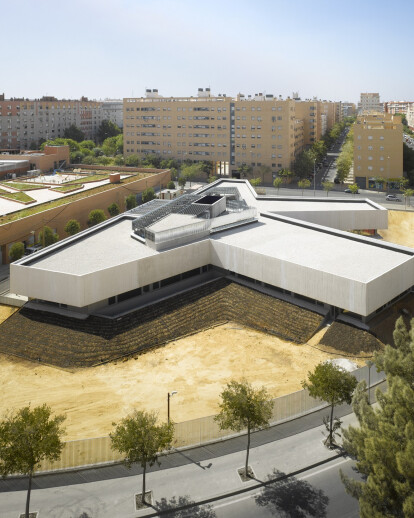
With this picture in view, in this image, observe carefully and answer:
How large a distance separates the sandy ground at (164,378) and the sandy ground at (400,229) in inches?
1261

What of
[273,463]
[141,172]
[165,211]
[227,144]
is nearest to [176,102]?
[227,144]

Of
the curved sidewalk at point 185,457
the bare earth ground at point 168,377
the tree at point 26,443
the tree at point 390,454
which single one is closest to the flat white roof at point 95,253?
the bare earth ground at point 168,377

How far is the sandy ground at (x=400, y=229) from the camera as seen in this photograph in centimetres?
5874

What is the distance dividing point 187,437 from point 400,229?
50.1m

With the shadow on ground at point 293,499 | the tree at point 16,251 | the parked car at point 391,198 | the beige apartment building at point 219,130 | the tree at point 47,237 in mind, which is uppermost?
the beige apartment building at point 219,130

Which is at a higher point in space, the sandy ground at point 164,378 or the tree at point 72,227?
the tree at point 72,227

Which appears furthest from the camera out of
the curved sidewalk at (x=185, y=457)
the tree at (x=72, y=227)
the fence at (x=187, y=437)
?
the tree at (x=72, y=227)

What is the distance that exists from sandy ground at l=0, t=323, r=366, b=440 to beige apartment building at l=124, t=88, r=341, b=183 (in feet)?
223

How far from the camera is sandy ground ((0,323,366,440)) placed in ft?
81.9

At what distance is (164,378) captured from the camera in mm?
28047

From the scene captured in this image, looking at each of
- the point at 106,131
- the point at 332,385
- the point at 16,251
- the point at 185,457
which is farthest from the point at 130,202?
the point at 106,131

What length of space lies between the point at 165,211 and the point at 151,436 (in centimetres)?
2955

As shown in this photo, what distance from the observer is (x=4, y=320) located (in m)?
35.1

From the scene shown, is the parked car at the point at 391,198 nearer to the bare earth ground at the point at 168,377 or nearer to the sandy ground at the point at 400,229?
the sandy ground at the point at 400,229
